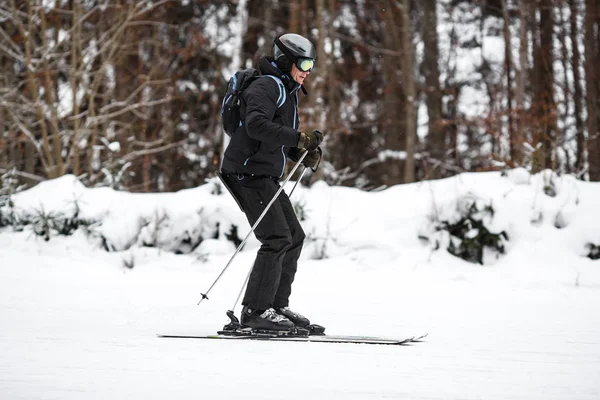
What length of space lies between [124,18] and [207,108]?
30.9 feet

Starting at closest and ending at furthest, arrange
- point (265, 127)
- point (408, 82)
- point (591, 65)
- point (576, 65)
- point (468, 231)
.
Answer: point (265, 127), point (468, 231), point (591, 65), point (408, 82), point (576, 65)

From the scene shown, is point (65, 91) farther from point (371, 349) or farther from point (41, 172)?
point (371, 349)

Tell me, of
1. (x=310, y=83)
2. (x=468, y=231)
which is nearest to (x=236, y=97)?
(x=468, y=231)

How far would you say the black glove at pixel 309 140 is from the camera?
4.74 meters

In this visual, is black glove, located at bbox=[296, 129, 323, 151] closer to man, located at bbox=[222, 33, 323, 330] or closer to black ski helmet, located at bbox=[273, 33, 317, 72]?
man, located at bbox=[222, 33, 323, 330]

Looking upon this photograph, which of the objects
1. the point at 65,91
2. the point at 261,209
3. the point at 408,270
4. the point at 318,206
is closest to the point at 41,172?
the point at 65,91

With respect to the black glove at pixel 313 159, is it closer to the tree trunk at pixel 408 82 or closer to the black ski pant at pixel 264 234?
the black ski pant at pixel 264 234

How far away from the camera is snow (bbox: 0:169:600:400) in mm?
3430

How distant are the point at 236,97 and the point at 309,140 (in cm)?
56

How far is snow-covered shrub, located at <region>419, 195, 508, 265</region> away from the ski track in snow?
349 mm

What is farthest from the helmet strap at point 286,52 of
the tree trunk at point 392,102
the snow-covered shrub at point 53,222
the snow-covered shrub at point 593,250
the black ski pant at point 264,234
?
the tree trunk at point 392,102

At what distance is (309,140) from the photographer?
4.77 m

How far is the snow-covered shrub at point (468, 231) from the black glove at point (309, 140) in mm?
4241

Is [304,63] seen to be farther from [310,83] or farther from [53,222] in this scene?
[310,83]
